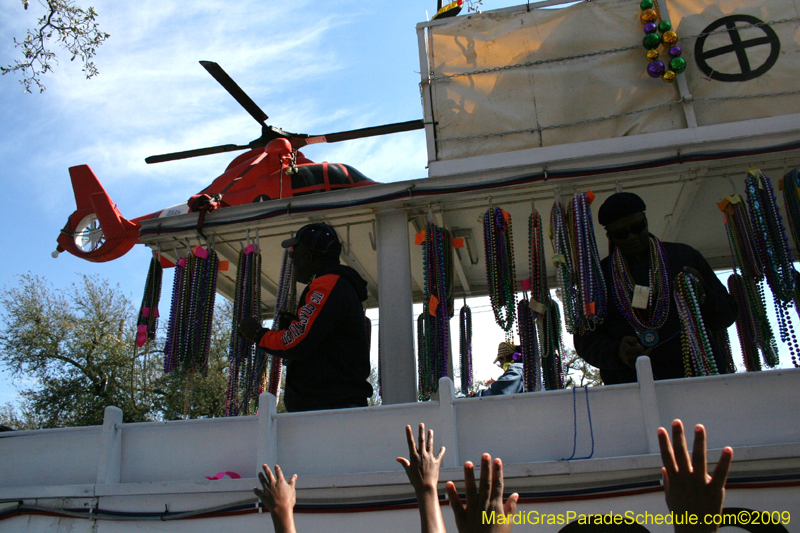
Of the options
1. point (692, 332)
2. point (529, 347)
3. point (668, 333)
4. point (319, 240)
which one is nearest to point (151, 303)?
point (319, 240)

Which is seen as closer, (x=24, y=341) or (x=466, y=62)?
(x=466, y=62)

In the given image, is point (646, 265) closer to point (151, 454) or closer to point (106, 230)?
point (151, 454)

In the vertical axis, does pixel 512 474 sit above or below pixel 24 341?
below

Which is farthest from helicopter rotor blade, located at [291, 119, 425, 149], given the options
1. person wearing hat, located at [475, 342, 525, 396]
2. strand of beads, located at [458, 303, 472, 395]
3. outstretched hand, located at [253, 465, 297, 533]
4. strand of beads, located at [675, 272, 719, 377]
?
outstretched hand, located at [253, 465, 297, 533]

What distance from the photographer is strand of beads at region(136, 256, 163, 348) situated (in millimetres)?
5352

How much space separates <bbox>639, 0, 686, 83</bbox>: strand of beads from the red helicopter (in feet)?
12.4

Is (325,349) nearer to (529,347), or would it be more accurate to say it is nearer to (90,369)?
(529,347)

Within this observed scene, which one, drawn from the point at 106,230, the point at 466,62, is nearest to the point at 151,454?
the point at 106,230

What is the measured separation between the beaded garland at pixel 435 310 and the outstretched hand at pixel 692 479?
3.19 m

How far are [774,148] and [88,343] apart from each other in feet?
52.8

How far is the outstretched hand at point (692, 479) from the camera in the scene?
1.52 meters

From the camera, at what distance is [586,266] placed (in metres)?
4.39

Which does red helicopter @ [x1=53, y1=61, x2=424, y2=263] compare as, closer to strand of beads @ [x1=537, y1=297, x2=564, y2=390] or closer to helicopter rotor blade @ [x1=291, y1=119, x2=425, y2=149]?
helicopter rotor blade @ [x1=291, y1=119, x2=425, y2=149]

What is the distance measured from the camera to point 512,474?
3156mm
